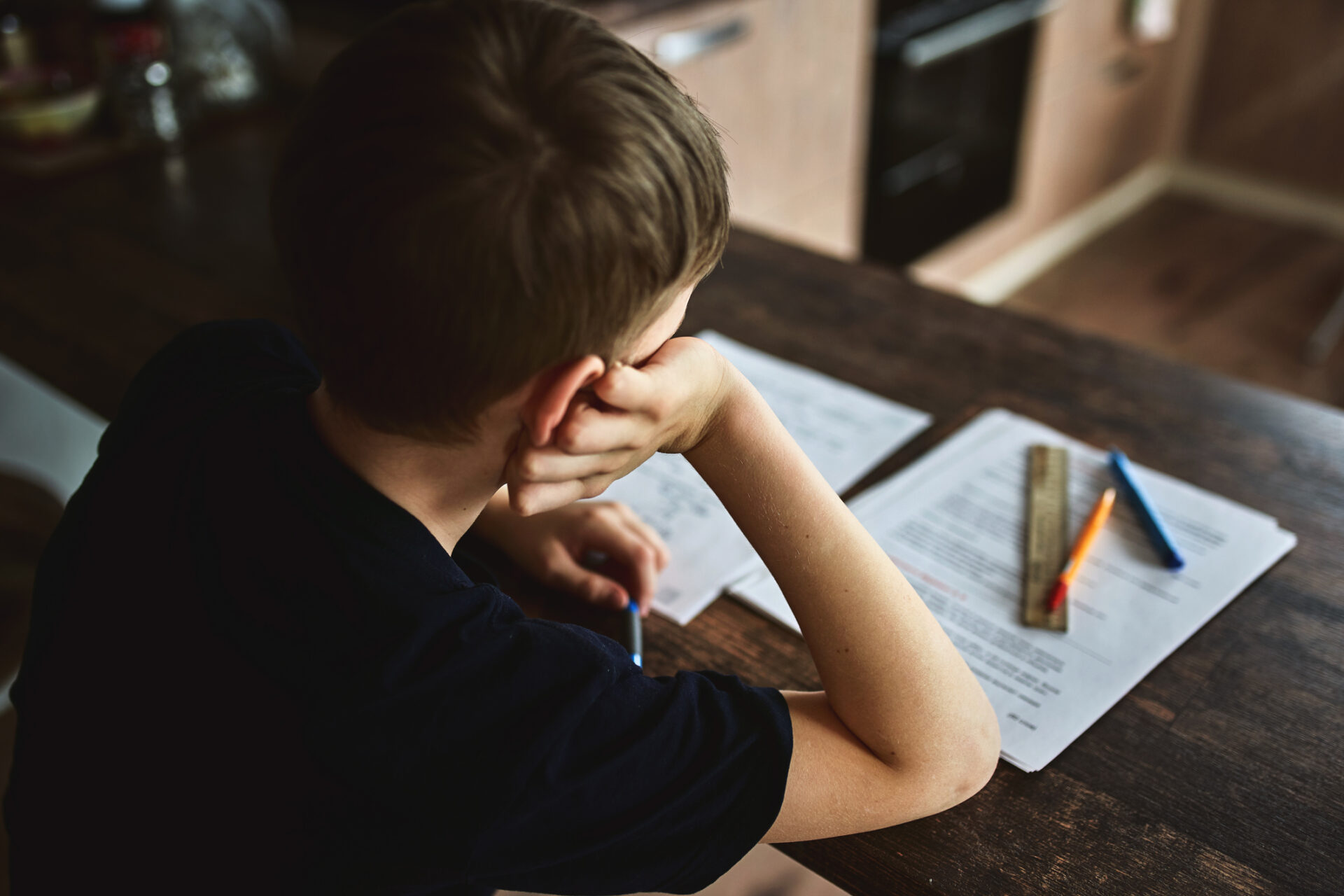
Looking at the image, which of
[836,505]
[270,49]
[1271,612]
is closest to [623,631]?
[836,505]

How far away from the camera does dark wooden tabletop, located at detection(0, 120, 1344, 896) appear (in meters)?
0.60

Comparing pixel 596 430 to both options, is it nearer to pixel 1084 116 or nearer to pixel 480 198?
pixel 480 198

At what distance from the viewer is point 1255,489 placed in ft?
2.87

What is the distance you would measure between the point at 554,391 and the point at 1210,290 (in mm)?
3179

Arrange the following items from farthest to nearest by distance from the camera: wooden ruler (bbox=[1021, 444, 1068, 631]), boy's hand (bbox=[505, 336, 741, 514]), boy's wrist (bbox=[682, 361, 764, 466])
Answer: wooden ruler (bbox=[1021, 444, 1068, 631])
boy's wrist (bbox=[682, 361, 764, 466])
boy's hand (bbox=[505, 336, 741, 514])

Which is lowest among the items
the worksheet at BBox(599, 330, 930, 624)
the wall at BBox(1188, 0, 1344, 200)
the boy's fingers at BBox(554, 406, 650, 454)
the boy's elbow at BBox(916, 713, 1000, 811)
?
the wall at BBox(1188, 0, 1344, 200)

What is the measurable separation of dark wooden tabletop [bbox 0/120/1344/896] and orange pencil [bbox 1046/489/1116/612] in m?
0.08

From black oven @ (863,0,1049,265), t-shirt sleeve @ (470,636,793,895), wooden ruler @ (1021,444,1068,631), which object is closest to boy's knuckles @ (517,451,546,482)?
t-shirt sleeve @ (470,636,793,895)

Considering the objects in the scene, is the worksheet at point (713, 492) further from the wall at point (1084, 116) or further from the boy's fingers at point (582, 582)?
the wall at point (1084, 116)

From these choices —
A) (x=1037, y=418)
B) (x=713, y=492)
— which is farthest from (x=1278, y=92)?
(x=713, y=492)

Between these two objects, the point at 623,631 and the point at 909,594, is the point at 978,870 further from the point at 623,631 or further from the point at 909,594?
the point at 623,631

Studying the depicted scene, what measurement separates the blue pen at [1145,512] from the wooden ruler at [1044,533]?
0.04 metres

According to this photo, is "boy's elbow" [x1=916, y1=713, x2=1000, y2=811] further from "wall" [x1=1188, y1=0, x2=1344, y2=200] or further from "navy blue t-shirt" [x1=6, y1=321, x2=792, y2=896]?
"wall" [x1=1188, y1=0, x2=1344, y2=200]

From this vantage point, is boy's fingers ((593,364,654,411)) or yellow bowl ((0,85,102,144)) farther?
yellow bowl ((0,85,102,144))
